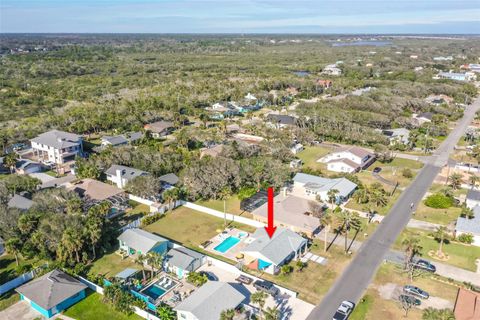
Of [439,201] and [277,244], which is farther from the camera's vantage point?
[439,201]

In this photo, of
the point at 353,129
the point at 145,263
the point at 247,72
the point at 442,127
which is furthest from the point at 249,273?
the point at 247,72

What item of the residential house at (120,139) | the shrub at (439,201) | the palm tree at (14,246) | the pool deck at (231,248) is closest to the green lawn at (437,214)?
the shrub at (439,201)

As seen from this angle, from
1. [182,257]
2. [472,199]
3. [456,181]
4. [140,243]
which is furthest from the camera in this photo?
[456,181]

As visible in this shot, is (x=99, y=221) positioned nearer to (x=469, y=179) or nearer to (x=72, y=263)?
(x=72, y=263)

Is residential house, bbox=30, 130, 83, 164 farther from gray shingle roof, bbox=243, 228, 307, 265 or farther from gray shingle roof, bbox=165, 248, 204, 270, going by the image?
gray shingle roof, bbox=243, 228, 307, 265

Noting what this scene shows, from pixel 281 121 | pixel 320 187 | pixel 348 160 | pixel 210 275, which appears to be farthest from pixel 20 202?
pixel 281 121

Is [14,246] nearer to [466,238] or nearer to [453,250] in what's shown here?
[453,250]
